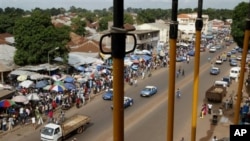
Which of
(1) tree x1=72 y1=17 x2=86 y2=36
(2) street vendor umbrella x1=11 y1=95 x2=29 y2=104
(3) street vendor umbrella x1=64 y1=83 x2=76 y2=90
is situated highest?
(1) tree x1=72 y1=17 x2=86 y2=36

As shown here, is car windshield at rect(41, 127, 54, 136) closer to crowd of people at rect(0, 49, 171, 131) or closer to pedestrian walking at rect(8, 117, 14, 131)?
crowd of people at rect(0, 49, 171, 131)

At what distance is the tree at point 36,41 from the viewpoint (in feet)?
123

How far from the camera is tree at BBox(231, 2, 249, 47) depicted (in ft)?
102

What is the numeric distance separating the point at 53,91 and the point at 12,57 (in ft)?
47.7

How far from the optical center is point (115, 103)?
4.89 m

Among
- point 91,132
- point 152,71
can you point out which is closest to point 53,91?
point 91,132

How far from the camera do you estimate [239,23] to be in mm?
31344

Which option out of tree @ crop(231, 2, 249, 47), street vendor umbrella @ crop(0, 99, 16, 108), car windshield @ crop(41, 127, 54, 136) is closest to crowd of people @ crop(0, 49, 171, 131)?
street vendor umbrella @ crop(0, 99, 16, 108)

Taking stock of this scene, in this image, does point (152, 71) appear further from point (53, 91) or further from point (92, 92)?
point (53, 91)

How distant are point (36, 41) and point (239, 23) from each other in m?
20.9

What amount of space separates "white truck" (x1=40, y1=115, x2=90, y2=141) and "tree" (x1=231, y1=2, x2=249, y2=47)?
16.6m

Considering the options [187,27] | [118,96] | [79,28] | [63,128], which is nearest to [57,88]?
[63,128]

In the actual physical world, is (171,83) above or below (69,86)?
above

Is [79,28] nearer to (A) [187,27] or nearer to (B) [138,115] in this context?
(A) [187,27]
